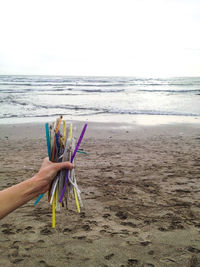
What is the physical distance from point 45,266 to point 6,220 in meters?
0.94

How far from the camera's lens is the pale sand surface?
213 centimetres

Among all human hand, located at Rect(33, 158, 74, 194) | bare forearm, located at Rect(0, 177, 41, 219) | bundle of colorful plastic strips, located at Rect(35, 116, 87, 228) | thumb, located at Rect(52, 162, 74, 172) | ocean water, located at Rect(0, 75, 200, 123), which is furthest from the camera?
ocean water, located at Rect(0, 75, 200, 123)

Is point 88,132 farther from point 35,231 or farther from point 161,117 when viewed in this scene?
point 35,231

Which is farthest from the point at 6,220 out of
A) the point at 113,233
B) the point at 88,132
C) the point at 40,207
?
the point at 88,132

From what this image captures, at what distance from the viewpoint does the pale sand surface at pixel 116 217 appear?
2.13 meters

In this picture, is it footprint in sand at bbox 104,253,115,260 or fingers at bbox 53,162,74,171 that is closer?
fingers at bbox 53,162,74,171

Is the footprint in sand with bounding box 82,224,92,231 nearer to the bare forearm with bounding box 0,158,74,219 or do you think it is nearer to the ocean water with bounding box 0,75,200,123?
the bare forearm with bounding box 0,158,74,219

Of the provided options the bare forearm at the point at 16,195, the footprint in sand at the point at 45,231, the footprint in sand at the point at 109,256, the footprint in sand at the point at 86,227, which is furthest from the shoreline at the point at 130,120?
the bare forearm at the point at 16,195

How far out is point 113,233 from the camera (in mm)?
2455

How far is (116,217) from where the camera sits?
2.76 metres

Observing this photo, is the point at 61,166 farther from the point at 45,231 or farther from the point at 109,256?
the point at 45,231

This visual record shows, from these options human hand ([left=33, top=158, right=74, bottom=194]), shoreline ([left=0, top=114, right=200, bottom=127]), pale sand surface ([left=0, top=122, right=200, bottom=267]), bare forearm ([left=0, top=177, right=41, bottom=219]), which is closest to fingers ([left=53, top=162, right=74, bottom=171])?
human hand ([left=33, top=158, right=74, bottom=194])

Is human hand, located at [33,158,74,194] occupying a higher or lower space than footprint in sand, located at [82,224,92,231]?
higher

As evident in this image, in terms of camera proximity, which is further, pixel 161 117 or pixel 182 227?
pixel 161 117
